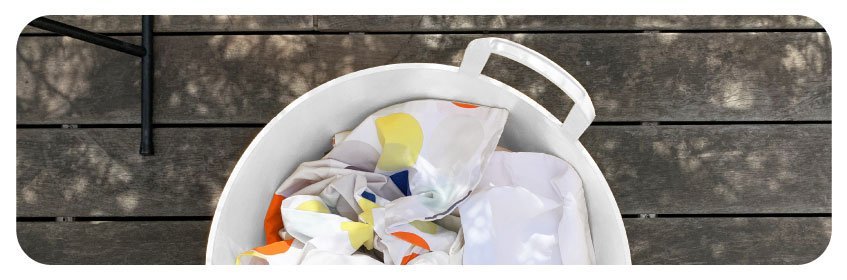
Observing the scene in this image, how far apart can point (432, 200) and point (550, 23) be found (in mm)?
483

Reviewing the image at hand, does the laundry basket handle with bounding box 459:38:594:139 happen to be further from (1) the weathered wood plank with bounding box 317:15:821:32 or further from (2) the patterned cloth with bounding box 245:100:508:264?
(1) the weathered wood plank with bounding box 317:15:821:32

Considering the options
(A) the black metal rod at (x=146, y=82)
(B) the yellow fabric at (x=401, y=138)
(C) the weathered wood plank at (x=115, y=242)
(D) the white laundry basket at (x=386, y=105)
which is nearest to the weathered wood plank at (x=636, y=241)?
(C) the weathered wood plank at (x=115, y=242)

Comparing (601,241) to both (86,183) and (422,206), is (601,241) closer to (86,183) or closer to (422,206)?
(422,206)

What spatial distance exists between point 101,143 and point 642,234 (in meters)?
1.10

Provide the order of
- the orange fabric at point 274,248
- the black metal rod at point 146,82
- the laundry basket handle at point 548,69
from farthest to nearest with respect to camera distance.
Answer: the black metal rod at point 146,82 < the orange fabric at point 274,248 < the laundry basket handle at point 548,69

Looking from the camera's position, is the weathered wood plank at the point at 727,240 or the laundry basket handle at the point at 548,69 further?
the weathered wood plank at the point at 727,240

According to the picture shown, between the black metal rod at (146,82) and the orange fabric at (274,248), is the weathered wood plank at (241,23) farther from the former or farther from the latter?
the orange fabric at (274,248)

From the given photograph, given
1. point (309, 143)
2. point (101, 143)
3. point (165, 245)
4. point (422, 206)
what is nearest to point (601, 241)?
point (422, 206)

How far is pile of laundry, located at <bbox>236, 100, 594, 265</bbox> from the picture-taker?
3.07 feet

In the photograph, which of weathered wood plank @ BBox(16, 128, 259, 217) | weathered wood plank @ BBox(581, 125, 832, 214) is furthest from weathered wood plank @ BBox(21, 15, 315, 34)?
weathered wood plank @ BBox(581, 125, 832, 214)

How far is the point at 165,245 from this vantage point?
123 cm

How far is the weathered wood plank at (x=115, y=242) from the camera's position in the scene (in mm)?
1228

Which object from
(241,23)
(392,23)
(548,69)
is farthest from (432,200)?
(241,23)

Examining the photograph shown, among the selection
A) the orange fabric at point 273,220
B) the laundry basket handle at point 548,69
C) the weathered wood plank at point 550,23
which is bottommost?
the orange fabric at point 273,220
